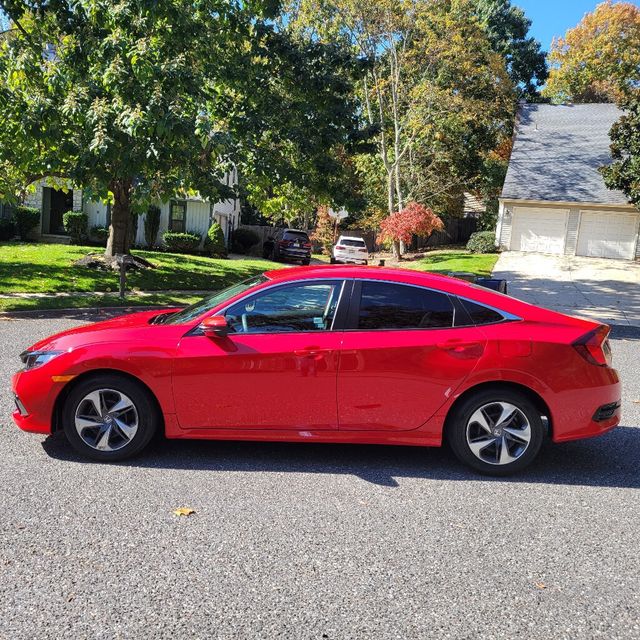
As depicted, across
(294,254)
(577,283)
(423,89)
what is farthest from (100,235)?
(577,283)

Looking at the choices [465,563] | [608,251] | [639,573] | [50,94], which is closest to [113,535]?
[465,563]

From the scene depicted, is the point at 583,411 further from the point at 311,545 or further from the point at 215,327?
the point at 215,327

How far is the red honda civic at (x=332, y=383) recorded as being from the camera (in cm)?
479

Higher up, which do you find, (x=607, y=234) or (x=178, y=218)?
(x=607, y=234)

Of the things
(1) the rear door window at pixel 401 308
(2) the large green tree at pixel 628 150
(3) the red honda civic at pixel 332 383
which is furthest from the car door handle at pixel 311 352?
(2) the large green tree at pixel 628 150

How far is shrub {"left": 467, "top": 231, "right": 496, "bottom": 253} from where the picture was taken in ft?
102

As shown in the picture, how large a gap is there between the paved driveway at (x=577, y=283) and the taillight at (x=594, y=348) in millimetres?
10560

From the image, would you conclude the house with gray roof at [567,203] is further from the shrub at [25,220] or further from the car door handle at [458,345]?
the car door handle at [458,345]

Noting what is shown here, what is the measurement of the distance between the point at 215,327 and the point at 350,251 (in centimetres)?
2638

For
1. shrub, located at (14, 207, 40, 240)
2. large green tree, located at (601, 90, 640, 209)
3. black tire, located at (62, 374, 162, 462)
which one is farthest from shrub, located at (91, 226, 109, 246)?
black tire, located at (62, 374, 162, 462)

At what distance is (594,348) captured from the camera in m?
4.89

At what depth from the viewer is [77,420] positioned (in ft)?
15.9

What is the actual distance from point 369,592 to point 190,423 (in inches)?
83.0

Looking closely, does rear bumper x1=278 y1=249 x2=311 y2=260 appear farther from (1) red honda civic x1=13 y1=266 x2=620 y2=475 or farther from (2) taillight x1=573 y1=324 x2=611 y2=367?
(2) taillight x1=573 y1=324 x2=611 y2=367
